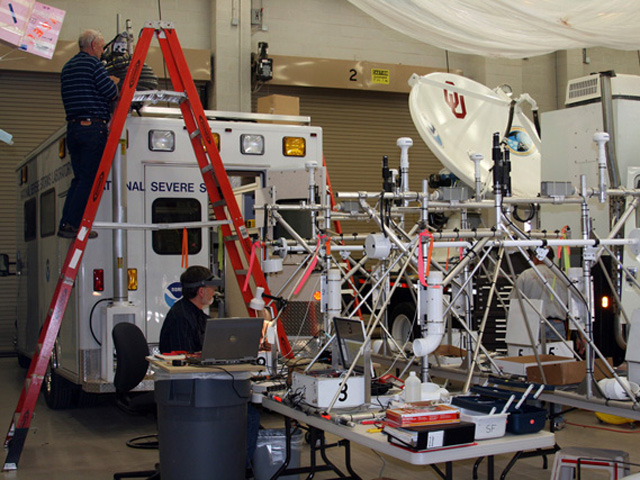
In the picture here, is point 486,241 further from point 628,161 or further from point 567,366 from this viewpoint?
point 628,161

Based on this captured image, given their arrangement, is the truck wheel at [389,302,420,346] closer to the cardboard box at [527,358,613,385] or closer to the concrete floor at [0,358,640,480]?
the concrete floor at [0,358,640,480]

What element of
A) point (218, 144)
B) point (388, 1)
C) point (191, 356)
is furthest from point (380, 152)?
point (191, 356)

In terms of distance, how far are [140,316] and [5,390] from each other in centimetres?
372

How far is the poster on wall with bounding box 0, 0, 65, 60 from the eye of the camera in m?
5.31

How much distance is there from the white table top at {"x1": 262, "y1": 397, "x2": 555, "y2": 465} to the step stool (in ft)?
3.12

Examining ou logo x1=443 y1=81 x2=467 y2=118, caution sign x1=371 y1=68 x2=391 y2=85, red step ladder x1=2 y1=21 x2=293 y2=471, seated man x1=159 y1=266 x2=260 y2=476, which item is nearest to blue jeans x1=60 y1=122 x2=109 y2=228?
red step ladder x1=2 y1=21 x2=293 y2=471

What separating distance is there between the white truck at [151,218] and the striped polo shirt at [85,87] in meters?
0.63

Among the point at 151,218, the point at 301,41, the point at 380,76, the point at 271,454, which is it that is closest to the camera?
the point at 271,454

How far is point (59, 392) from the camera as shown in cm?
842

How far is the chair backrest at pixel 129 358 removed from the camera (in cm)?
543

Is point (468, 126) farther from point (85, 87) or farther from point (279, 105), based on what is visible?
point (85, 87)

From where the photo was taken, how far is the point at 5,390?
393 inches

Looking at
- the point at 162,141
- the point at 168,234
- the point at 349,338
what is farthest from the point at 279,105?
the point at 349,338

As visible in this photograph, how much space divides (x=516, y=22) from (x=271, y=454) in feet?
11.4
